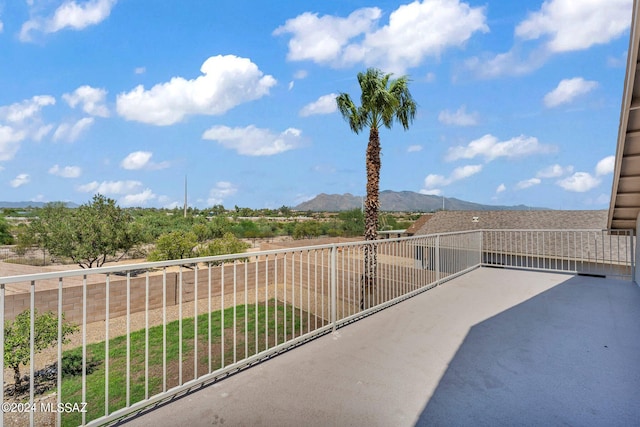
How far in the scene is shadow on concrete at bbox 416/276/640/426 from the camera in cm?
202

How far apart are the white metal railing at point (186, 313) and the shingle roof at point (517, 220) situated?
665 inches

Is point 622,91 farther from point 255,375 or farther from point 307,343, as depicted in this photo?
point 255,375

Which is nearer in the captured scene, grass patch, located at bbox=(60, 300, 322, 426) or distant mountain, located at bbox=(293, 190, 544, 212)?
grass patch, located at bbox=(60, 300, 322, 426)

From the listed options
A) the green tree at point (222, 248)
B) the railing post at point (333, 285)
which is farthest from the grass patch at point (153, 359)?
the green tree at point (222, 248)

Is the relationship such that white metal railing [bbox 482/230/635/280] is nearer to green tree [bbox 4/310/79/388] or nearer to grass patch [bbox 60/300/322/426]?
grass patch [bbox 60/300/322/426]

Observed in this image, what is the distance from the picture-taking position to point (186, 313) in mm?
10961

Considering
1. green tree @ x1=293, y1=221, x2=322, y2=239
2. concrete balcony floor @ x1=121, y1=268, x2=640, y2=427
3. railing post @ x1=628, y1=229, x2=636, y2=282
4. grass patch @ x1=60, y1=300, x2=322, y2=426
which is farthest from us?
green tree @ x1=293, y1=221, x2=322, y2=239

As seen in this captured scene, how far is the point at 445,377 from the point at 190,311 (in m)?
10.8

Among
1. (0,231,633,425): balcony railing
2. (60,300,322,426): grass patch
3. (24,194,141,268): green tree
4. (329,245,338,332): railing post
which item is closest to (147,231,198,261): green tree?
(24,194,141,268): green tree

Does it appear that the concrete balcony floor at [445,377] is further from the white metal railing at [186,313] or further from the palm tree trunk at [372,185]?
the palm tree trunk at [372,185]

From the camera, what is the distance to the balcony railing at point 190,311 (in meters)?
2.07

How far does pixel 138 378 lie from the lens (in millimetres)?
5977

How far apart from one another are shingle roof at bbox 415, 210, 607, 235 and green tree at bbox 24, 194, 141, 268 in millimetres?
21947

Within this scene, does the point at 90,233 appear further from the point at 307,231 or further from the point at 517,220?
the point at 517,220
